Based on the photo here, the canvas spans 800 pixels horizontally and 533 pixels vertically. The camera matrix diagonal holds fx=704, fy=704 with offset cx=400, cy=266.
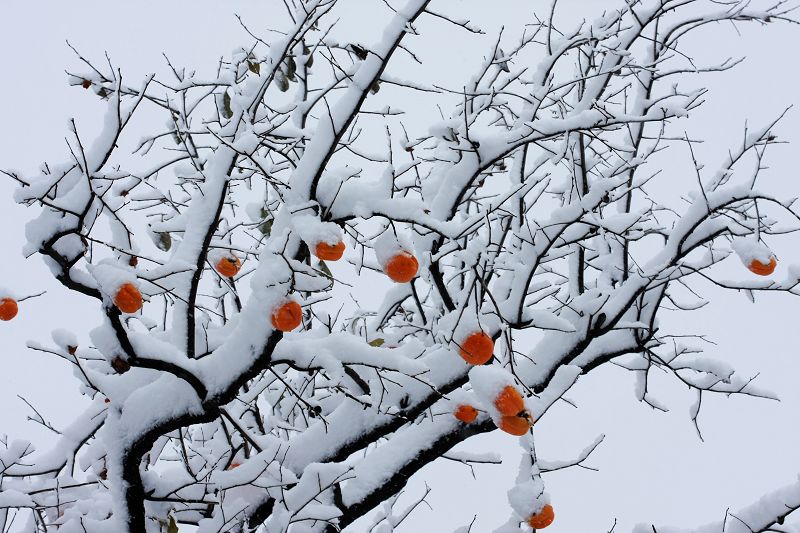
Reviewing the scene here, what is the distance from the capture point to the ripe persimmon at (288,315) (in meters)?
2.29

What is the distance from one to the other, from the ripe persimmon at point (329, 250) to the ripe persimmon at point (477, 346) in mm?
629

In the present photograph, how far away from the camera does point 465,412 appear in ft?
10.6

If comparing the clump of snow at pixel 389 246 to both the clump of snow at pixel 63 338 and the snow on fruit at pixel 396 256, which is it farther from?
the clump of snow at pixel 63 338

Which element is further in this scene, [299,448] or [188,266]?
[299,448]

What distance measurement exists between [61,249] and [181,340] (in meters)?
0.71

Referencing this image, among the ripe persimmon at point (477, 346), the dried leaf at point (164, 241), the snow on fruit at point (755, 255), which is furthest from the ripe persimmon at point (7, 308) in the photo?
the snow on fruit at point (755, 255)

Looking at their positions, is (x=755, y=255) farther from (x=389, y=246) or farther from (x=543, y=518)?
(x=389, y=246)

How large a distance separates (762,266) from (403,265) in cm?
160

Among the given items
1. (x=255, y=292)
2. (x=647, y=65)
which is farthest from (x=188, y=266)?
(x=647, y=65)

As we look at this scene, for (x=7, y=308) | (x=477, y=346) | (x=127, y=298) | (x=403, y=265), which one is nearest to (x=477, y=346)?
(x=477, y=346)

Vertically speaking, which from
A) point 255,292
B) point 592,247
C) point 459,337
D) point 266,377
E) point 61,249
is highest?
point 592,247

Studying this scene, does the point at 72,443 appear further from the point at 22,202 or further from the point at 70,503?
the point at 22,202

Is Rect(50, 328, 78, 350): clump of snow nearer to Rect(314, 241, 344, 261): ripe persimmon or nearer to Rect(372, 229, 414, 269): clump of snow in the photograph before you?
Rect(314, 241, 344, 261): ripe persimmon

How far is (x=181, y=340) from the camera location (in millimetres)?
2934
